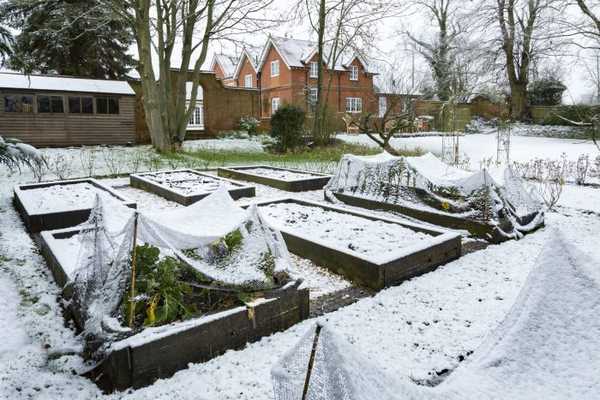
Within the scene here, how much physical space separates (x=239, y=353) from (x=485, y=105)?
35384mm

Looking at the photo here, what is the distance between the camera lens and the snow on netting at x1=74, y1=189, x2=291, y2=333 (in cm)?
312

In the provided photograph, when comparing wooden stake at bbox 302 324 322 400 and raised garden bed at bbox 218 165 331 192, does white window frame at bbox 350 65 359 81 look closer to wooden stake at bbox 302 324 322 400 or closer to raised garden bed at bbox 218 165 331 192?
raised garden bed at bbox 218 165 331 192

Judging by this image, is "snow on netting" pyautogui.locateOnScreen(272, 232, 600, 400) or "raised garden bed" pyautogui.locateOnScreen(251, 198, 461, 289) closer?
"snow on netting" pyautogui.locateOnScreen(272, 232, 600, 400)

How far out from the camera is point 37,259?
200 inches

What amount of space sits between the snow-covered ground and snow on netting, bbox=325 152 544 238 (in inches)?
30.6

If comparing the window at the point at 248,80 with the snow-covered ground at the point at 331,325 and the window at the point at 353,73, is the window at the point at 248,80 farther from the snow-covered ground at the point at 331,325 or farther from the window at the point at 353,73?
the snow-covered ground at the point at 331,325

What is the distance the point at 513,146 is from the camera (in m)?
20.4

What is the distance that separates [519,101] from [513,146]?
1094cm

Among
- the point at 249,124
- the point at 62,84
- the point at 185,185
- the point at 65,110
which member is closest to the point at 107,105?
the point at 65,110

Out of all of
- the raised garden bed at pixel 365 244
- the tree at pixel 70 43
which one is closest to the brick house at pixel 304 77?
the tree at pixel 70 43

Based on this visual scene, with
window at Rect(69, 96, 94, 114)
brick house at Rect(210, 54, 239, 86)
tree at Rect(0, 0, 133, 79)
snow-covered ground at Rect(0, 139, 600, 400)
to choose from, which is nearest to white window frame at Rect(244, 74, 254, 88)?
brick house at Rect(210, 54, 239, 86)

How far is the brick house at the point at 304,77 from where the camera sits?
104 ft

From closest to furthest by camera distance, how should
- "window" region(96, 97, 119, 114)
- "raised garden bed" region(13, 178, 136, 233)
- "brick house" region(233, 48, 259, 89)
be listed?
1. "raised garden bed" region(13, 178, 136, 233)
2. "window" region(96, 97, 119, 114)
3. "brick house" region(233, 48, 259, 89)

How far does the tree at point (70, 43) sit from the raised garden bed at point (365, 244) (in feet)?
61.4
